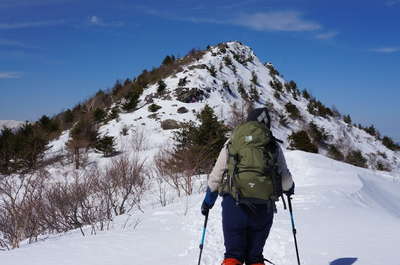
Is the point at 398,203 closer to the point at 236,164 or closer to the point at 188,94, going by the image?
the point at 236,164

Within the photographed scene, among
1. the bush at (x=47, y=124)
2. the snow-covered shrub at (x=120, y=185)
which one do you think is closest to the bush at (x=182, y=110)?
the bush at (x=47, y=124)

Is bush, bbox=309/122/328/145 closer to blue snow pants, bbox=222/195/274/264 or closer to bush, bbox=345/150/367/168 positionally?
bush, bbox=345/150/367/168

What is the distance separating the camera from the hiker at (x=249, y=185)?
322 centimetres

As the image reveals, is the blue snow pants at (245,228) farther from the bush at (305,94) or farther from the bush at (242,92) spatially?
the bush at (305,94)

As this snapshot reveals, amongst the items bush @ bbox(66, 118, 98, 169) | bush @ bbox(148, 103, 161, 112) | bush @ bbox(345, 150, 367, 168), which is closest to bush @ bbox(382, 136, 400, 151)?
bush @ bbox(345, 150, 367, 168)

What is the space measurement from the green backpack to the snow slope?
2050 mm

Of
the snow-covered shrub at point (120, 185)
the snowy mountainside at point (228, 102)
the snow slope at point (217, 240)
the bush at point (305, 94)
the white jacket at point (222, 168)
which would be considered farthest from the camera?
the bush at point (305, 94)

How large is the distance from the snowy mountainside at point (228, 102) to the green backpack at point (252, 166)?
1579 centimetres

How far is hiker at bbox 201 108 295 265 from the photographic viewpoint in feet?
10.6

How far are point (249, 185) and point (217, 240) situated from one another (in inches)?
117

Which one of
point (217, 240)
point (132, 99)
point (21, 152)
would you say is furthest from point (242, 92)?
point (217, 240)

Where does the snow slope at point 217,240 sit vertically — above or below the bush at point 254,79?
below

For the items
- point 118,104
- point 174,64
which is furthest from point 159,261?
point 174,64

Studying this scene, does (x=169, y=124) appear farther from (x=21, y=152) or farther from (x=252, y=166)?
(x=252, y=166)
